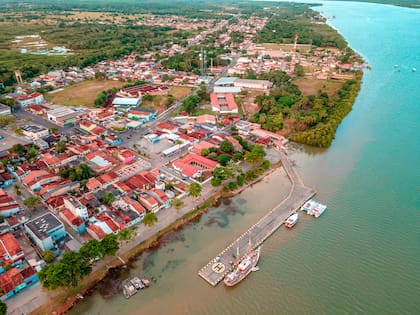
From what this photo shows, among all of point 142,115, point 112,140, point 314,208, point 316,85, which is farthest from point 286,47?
point 314,208

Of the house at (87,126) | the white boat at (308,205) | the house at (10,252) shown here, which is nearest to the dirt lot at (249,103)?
the white boat at (308,205)

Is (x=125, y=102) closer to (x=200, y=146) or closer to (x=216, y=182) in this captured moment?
(x=200, y=146)

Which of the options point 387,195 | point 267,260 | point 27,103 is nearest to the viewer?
point 267,260

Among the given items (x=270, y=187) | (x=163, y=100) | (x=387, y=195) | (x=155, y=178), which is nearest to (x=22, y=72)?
(x=163, y=100)

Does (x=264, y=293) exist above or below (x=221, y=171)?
below

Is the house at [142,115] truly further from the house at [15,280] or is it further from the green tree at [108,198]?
the house at [15,280]

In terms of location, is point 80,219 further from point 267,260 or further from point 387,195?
point 387,195
